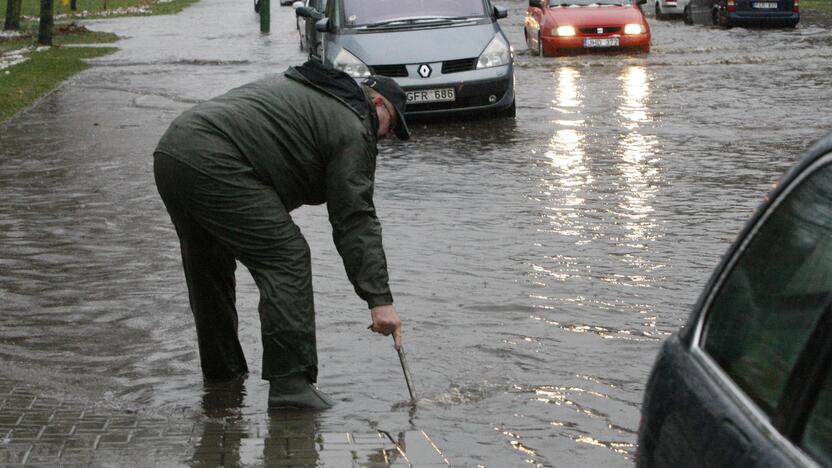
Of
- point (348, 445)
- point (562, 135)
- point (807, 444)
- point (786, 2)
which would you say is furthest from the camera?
point (786, 2)

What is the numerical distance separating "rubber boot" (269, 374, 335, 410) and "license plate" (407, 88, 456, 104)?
1079 centimetres

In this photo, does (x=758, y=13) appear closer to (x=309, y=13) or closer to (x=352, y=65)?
(x=309, y=13)

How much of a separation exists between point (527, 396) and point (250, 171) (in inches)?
59.2

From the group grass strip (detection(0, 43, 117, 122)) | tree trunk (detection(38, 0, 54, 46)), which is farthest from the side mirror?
tree trunk (detection(38, 0, 54, 46))

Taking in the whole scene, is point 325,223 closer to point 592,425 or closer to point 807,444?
point 592,425

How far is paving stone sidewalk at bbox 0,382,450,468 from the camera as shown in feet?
17.4

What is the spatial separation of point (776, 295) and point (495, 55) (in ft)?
47.5

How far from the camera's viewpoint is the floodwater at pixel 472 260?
642cm

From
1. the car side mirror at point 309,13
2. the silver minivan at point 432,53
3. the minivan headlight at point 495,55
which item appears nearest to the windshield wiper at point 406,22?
the silver minivan at point 432,53

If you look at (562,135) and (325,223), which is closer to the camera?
(325,223)

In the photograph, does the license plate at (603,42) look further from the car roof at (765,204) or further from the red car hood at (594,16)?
the car roof at (765,204)

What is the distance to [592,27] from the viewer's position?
985 inches

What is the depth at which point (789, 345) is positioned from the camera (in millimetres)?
2625

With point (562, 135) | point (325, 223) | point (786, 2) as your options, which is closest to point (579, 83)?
point (562, 135)
